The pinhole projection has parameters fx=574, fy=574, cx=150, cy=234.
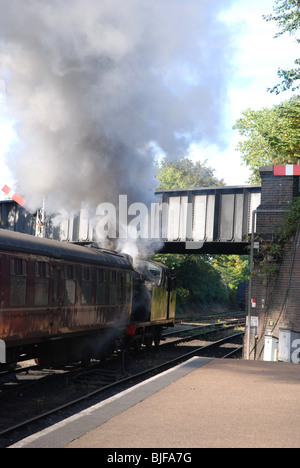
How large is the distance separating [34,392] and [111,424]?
17.9 feet

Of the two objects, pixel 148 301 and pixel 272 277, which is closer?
pixel 272 277

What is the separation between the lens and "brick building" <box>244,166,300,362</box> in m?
16.9

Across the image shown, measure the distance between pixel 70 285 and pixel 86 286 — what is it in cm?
102

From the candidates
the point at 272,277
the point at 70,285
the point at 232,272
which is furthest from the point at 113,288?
the point at 232,272

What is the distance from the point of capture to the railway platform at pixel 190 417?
5.85 metres

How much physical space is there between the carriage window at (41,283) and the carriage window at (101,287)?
2.90m

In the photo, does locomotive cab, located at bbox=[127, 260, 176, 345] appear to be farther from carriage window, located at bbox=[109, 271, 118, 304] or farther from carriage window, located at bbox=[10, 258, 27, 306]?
carriage window, located at bbox=[10, 258, 27, 306]

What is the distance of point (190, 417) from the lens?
7.02m

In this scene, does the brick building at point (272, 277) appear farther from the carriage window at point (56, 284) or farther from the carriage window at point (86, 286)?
the carriage window at point (56, 284)

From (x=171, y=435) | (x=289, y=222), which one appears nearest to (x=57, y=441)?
(x=171, y=435)

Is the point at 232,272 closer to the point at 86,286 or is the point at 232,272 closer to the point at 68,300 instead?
the point at 86,286

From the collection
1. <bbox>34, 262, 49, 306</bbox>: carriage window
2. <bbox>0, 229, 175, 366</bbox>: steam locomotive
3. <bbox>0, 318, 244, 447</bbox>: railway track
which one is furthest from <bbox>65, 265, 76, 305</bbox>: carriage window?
<bbox>0, 318, 244, 447</bbox>: railway track

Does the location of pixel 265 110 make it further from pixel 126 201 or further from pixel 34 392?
pixel 34 392
